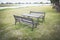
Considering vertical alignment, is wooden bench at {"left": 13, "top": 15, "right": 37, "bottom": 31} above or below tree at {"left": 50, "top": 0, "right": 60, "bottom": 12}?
below

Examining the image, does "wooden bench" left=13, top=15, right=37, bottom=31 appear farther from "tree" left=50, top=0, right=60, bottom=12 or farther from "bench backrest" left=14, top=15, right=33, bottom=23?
"tree" left=50, top=0, right=60, bottom=12

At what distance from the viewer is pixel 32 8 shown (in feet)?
8.75

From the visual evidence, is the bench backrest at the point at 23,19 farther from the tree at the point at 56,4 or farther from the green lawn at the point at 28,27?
the tree at the point at 56,4

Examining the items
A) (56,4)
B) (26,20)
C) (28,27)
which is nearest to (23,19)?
(26,20)

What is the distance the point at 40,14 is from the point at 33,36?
510mm

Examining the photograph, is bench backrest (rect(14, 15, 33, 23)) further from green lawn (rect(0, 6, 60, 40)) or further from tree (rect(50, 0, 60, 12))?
tree (rect(50, 0, 60, 12))

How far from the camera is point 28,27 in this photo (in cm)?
256

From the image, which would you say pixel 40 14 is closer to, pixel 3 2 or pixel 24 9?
pixel 24 9

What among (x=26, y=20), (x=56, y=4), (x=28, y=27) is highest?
(x=56, y=4)

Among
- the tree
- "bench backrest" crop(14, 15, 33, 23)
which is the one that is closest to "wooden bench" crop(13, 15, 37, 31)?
"bench backrest" crop(14, 15, 33, 23)

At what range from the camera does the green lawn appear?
2.41m

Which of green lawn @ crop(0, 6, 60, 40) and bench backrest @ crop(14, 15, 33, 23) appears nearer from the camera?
green lawn @ crop(0, 6, 60, 40)

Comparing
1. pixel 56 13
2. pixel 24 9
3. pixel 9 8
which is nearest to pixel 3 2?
pixel 9 8

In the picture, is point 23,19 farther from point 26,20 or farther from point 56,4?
point 56,4
